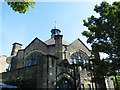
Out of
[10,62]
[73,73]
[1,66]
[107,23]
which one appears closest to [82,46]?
[73,73]

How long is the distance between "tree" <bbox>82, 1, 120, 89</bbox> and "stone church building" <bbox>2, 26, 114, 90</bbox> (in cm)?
284

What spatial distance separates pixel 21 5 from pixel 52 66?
1119 cm

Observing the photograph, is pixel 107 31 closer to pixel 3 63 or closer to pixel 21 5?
pixel 21 5

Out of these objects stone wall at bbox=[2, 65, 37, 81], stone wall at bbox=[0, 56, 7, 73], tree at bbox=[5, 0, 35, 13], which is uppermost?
tree at bbox=[5, 0, 35, 13]

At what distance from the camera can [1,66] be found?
26375 mm

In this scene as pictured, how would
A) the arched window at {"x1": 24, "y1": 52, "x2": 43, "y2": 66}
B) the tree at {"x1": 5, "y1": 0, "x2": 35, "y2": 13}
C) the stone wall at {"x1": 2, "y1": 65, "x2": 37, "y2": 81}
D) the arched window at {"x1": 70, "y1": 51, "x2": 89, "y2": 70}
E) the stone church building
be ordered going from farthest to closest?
1. the arched window at {"x1": 24, "y1": 52, "x2": 43, "y2": 66}
2. the arched window at {"x1": 70, "y1": 51, "x2": 89, "y2": 70}
3. the stone wall at {"x1": 2, "y1": 65, "x2": 37, "y2": 81}
4. the stone church building
5. the tree at {"x1": 5, "y1": 0, "x2": 35, "y2": 13}

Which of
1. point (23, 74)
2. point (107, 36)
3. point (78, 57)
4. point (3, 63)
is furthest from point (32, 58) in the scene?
point (107, 36)

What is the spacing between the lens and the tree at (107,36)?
567 inches

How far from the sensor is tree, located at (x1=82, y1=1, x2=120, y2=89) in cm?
1441

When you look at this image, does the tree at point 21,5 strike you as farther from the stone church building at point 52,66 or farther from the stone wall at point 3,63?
the stone wall at point 3,63

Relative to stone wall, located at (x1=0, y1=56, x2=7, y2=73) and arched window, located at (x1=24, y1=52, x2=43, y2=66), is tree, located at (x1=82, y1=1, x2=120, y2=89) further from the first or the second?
stone wall, located at (x1=0, y1=56, x2=7, y2=73)

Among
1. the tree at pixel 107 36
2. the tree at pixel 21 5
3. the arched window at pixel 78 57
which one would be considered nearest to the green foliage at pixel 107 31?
the tree at pixel 107 36

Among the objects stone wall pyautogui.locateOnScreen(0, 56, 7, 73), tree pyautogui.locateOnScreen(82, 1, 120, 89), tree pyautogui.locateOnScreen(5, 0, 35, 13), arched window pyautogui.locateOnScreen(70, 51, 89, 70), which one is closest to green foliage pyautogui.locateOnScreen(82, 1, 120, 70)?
tree pyautogui.locateOnScreen(82, 1, 120, 89)

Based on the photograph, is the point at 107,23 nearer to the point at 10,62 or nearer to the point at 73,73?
the point at 73,73
